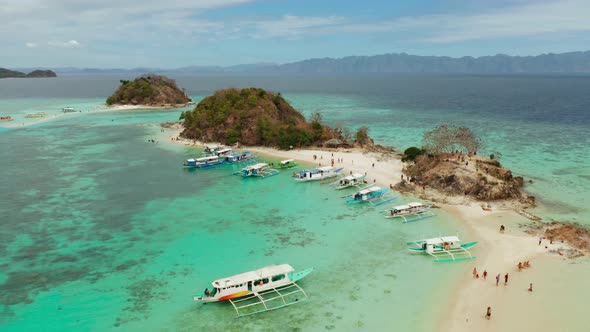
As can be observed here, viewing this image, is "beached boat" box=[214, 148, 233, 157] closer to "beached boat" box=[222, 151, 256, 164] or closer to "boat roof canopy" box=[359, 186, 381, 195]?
"beached boat" box=[222, 151, 256, 164]

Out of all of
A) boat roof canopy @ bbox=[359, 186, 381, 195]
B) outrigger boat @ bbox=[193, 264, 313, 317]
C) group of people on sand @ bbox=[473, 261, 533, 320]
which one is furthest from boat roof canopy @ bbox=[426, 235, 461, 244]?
boat roof canopy @ bbox=[359, 186, 381, 195]

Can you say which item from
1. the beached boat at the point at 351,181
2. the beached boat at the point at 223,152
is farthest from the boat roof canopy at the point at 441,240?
the beached boat at the point at 223,152

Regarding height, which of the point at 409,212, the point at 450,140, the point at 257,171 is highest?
the point at 450,140

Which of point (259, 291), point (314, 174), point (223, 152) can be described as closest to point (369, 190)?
point (314, 174)

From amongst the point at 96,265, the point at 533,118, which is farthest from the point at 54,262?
the point at 533,118

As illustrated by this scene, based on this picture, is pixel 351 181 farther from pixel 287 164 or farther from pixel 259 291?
pixel 259 291

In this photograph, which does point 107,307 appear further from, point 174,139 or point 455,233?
point 174,139
